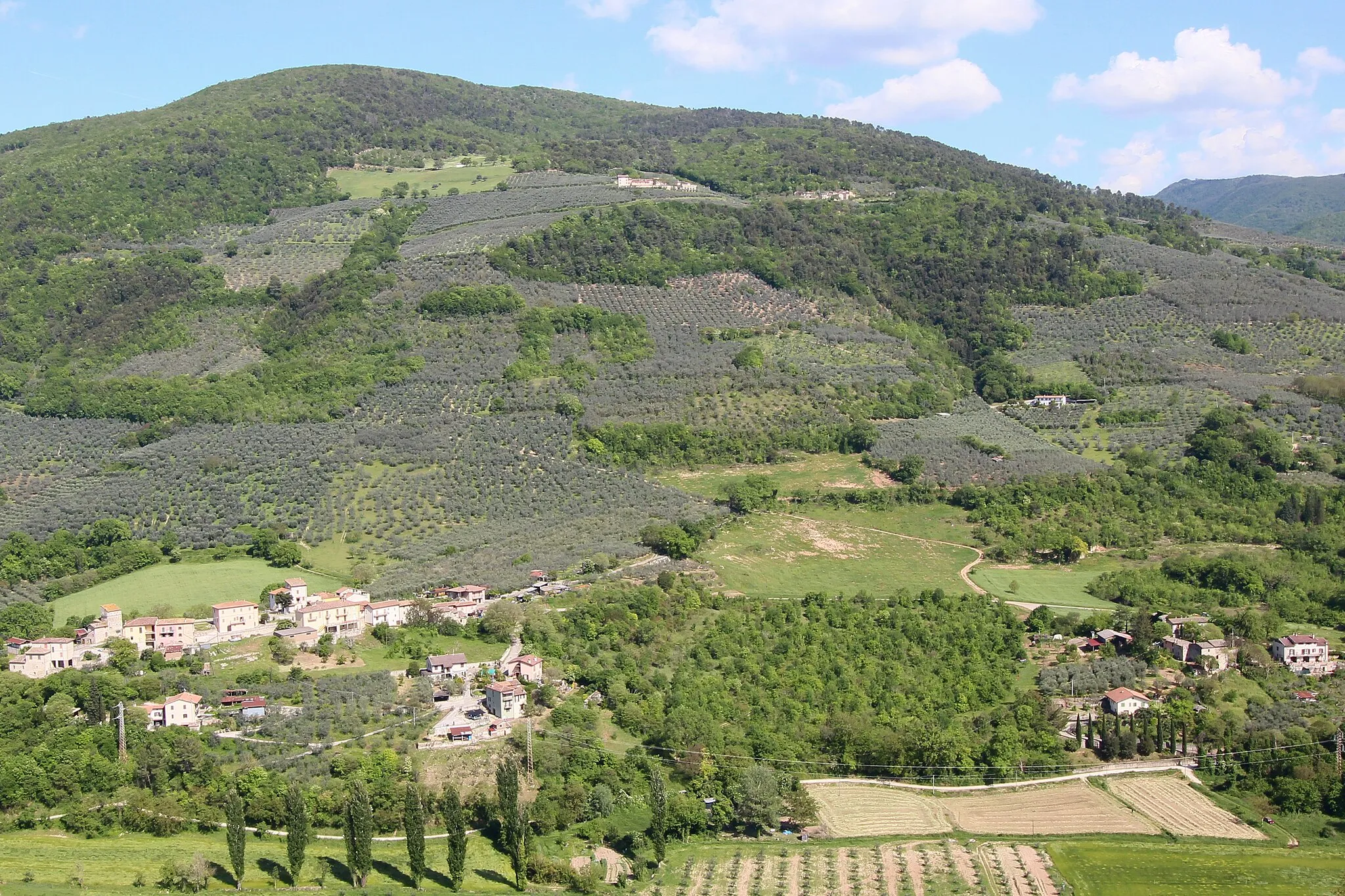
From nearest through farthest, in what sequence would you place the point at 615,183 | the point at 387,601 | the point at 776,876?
the point at 776,876, the point at 387,601, the point at 615,183

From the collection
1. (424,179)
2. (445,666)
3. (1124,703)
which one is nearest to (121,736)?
(445,666)

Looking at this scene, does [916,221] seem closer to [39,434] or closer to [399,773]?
[39,434]

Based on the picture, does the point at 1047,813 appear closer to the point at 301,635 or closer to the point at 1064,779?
the point at 1064,779

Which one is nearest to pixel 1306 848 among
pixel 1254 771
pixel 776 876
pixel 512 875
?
pixel 1254 771

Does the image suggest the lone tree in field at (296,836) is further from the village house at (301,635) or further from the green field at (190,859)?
the village house at (301,635)

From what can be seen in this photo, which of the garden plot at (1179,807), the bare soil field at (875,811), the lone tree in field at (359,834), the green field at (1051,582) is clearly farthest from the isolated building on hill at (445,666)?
the green field at (1051,582)

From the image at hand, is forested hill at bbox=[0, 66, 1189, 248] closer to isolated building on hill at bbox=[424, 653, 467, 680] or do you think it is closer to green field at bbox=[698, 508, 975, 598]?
green field at bbox=[698, 508, 975, 598]
